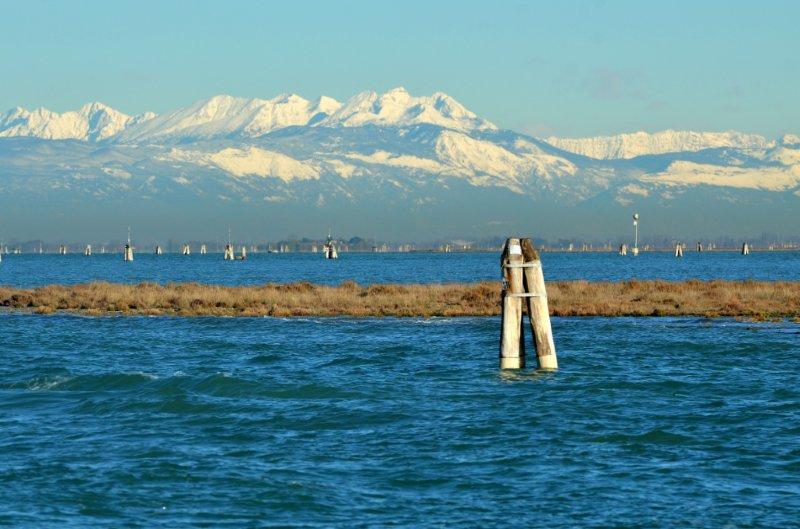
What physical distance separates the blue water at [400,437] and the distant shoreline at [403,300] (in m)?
17.6

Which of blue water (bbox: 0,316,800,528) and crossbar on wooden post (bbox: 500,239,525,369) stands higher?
crossbar on wooden post (bbox: 500,239,525,369)

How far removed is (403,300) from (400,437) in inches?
1718

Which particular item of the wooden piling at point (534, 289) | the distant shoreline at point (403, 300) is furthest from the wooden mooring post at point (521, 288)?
the distant shoreline at point (403, 300)

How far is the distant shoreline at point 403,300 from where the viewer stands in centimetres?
6225

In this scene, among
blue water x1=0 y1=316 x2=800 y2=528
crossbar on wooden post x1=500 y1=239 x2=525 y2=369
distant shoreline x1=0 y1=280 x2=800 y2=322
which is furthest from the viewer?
distant shoreline x1=0 y1=280 x2=800 y2=322

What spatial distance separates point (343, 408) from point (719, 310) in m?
36.4

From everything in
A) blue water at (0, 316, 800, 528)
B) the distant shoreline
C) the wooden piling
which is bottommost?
blue water at (0, 316, 800, 528)

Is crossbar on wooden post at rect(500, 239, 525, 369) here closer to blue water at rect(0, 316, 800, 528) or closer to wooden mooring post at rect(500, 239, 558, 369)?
wooden mooring post at rect(500, 239, 558, 369)

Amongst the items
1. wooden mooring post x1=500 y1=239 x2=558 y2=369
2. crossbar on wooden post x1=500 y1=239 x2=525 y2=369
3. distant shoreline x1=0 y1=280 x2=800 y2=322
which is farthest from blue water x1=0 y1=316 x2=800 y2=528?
distant shoreline x1=0 y1=280 x2=800 y2=322

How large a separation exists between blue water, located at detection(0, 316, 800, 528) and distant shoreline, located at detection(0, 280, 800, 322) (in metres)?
17.6

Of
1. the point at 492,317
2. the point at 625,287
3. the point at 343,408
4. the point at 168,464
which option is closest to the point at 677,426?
the point at 343,408

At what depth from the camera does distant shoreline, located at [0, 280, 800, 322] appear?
6225cm

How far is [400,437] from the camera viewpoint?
82.7ft

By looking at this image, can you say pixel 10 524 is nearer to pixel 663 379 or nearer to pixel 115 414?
pixel 115 414
